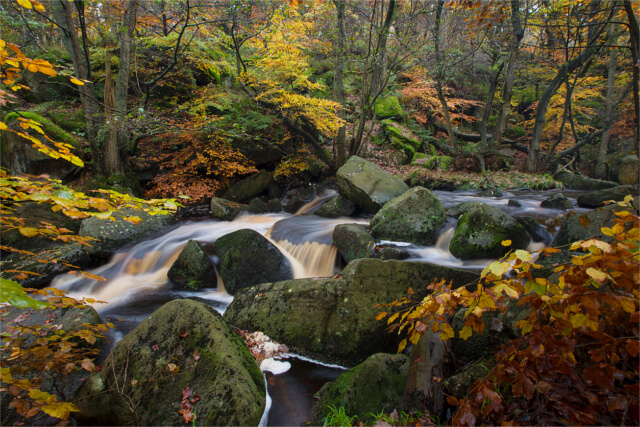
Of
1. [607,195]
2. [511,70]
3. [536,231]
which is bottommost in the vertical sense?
[536,231]

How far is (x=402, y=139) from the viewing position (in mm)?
15211

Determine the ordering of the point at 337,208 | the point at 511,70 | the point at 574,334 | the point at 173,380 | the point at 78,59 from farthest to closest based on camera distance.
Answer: the point at 511,70
the point at 337,208
the point at 78,59
the point at 173,380
the point at 574,334

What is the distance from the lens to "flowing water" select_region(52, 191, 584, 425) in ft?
10.2

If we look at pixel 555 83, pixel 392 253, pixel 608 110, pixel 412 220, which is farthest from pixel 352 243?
pixel 608 110

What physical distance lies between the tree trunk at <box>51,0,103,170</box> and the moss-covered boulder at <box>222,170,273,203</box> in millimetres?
4077

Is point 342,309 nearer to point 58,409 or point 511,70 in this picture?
point 58,409

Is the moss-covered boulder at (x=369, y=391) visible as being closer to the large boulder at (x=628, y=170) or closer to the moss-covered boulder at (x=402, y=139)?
the moss-covered boulder at (x=402, y=139)

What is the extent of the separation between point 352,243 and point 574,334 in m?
4.41

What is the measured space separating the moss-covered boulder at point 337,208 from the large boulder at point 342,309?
17.1 feet

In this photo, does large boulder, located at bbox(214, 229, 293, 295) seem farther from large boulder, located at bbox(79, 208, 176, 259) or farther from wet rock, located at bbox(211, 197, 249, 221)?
wet rock, located at bbox(211, 197, 249, 221)

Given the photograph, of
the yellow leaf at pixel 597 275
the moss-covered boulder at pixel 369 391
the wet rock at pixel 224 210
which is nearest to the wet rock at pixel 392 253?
the moss-covered boulder at pixel 369 391

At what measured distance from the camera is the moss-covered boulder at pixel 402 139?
14836mm

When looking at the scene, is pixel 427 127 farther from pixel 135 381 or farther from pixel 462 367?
pixel 135 381

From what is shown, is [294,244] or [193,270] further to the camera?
[294,244]
